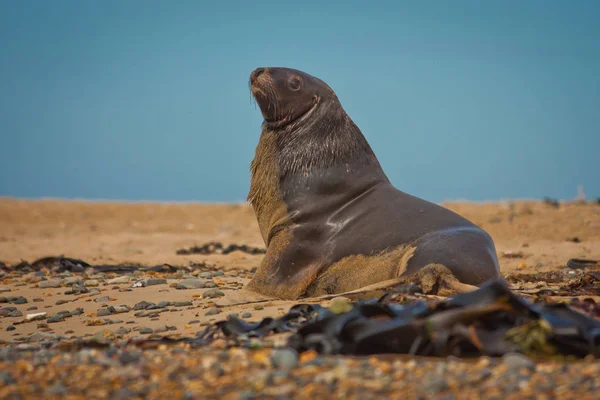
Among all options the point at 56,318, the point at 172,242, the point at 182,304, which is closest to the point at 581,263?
the point at 182,304

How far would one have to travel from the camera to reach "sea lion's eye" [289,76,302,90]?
6.45m

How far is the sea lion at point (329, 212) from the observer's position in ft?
18.1

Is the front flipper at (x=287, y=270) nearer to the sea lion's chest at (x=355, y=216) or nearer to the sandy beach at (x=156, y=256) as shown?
the sea lion's chest at (x=355, y=216)

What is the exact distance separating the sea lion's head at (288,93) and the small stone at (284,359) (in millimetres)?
3558

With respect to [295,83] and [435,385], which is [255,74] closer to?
[295,83]

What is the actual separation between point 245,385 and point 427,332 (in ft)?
3.23

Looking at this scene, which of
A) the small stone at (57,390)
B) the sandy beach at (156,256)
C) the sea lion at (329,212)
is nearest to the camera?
the small stone at (57,390)

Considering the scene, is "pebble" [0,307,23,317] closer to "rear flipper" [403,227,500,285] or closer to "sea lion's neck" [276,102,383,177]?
"sea lion's neck" [276,102,383,177]

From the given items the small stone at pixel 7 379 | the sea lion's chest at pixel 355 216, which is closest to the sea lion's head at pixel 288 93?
the sea lion's chest at pixel 355 216

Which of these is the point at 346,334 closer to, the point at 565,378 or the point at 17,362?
the point at 565,378

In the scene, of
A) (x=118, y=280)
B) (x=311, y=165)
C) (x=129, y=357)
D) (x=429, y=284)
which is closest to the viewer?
(x=129, y=357)

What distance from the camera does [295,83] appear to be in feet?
21.2

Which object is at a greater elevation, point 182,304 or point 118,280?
point 118,280

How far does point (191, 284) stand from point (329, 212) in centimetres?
163
